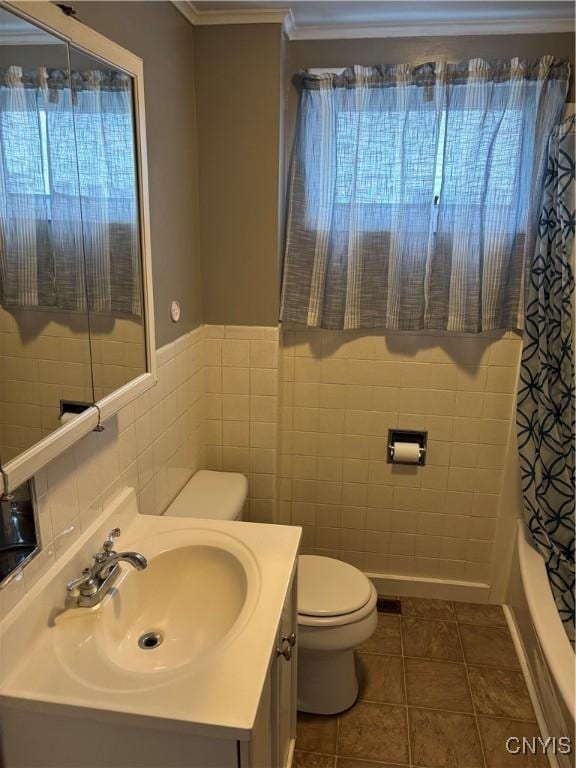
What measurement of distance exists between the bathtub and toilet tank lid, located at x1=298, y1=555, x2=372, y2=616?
24.6 inches

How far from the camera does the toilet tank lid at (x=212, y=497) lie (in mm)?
2068

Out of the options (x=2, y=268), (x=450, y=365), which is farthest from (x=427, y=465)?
(x=2, y=268)

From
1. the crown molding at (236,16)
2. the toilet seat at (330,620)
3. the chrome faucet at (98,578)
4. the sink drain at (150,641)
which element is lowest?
the toilet seat at (330,620)

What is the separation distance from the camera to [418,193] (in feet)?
7.48

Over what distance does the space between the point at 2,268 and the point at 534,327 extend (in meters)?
1.89

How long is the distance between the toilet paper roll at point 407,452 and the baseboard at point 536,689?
2.77 feet

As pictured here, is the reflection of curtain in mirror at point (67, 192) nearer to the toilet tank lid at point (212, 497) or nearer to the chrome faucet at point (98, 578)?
the chrome faucet at point (98, 578)

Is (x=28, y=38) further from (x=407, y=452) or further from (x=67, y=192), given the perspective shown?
(x=407, y=452)

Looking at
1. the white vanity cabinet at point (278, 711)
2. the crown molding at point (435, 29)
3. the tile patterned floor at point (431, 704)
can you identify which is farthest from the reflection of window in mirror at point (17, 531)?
the crown molding at point (435, 29)

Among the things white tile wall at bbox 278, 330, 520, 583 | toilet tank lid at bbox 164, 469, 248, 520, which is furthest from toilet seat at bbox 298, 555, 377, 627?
white tile wall at bbox 278, 330, 520, 583

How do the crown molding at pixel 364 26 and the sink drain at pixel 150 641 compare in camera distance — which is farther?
the crown molding at pixel 364 26

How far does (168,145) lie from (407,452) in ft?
5.22

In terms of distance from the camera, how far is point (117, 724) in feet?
3.53

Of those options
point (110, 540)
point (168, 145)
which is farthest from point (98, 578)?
point (168, 145)
